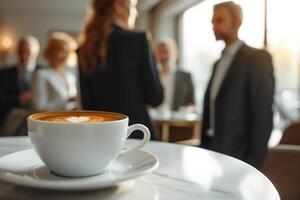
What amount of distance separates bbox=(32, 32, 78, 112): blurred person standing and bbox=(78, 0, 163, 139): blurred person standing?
892 millimetres

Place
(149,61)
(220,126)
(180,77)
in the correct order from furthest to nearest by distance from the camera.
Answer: (180,77), (220,126), (149,61)

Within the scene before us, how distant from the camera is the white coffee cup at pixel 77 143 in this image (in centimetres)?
55

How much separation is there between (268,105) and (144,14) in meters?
5.54

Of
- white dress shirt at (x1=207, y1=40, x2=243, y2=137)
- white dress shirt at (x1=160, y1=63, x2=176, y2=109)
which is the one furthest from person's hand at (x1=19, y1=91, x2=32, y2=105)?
white dress shirt at (x1=207, y1=40, x2=243, y2=137)

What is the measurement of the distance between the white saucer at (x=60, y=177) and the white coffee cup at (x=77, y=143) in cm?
A: 2

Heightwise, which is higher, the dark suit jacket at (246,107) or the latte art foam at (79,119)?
the latte art foam at (79,119)

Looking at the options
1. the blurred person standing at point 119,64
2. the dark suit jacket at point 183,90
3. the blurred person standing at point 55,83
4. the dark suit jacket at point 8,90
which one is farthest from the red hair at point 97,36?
the dark suit jacket at point 183,90

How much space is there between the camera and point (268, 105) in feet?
5.36

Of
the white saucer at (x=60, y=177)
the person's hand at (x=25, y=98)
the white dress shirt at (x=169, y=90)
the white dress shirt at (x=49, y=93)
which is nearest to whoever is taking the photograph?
the white saucer at (x=60, y=177)

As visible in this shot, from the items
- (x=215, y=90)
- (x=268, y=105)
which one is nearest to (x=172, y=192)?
(x=268, y=105)

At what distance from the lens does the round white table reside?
0.54m

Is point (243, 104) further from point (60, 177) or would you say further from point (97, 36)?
point (60, 177)

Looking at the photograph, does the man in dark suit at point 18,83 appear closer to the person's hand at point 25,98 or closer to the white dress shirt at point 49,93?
the person's hand at point 25,98

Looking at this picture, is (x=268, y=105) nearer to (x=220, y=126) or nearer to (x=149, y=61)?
(x=220, y=126)
